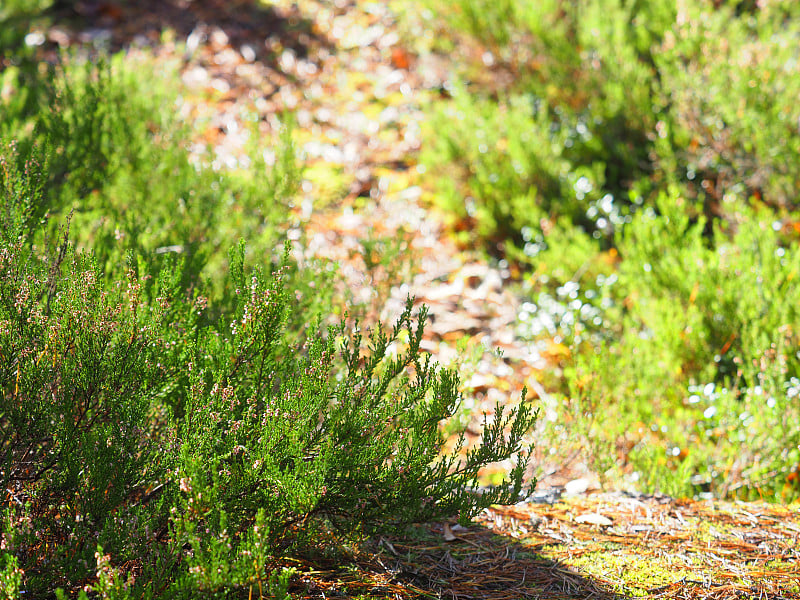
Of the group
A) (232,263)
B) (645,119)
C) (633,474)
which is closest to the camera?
(232,263)

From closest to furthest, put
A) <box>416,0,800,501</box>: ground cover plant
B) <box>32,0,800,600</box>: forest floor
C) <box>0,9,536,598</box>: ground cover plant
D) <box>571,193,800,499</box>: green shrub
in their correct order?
<box>0,9,536,598</box>: ground cover plant → <box>32,0,800,600</box>: forest floor → <box>571,193,800,499</box>: green shrub → <box>416,0,800,501</box>: ground cover plant

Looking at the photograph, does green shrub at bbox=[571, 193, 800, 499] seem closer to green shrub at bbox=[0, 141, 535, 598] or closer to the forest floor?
the forest floor

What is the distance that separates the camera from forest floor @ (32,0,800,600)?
1695 millimetres

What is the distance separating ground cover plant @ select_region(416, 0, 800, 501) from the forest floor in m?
0.22

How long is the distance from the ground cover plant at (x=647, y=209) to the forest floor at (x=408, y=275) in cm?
22

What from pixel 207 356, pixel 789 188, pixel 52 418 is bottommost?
pixel 52 418

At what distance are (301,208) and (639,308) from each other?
228cm

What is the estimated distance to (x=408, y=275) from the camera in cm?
310

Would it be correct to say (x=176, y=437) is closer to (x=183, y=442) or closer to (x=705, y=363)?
(x=183, y=442)

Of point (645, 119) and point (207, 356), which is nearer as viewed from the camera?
point (207, 356)

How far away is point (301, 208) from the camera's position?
4.32 meters

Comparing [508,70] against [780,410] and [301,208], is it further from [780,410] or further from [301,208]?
[780,410]

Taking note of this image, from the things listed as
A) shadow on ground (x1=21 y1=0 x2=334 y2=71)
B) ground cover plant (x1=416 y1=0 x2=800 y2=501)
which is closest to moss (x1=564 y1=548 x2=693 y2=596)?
ground cover plant (x1=416 y1=0 x2=800 y2=501)

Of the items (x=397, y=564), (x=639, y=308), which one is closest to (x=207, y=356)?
(x=397, y=564)
